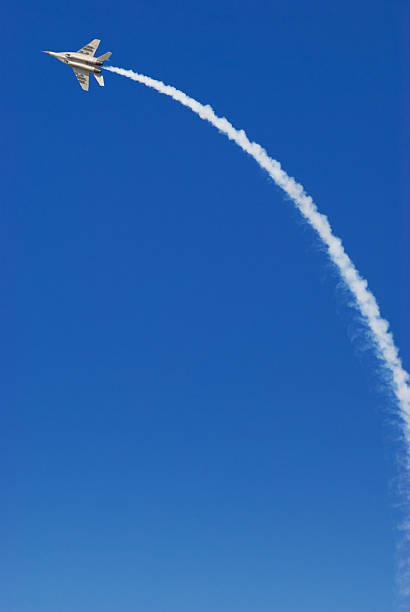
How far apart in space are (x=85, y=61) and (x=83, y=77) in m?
2.79

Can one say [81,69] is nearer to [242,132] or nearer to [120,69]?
[120,69]

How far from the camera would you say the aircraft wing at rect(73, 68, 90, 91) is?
12844 cm

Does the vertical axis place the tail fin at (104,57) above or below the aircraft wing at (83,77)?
above

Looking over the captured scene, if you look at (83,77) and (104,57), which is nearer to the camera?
(104,57)

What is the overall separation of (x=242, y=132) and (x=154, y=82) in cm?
1761

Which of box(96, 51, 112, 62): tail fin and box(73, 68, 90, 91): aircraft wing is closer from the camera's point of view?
box(96, 51, 112, 62): tail fin

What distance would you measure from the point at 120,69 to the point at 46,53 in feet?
42.7

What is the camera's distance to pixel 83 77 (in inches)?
5074

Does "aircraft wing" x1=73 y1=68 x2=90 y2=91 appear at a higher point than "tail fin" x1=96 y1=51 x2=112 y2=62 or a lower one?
lower

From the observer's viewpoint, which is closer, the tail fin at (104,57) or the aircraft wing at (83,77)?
the tail fin at (104,57)

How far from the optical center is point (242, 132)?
129000mm

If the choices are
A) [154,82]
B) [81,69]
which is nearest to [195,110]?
[154,82]

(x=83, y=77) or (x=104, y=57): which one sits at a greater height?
(x=104, y=57)

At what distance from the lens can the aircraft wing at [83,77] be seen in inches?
5057
